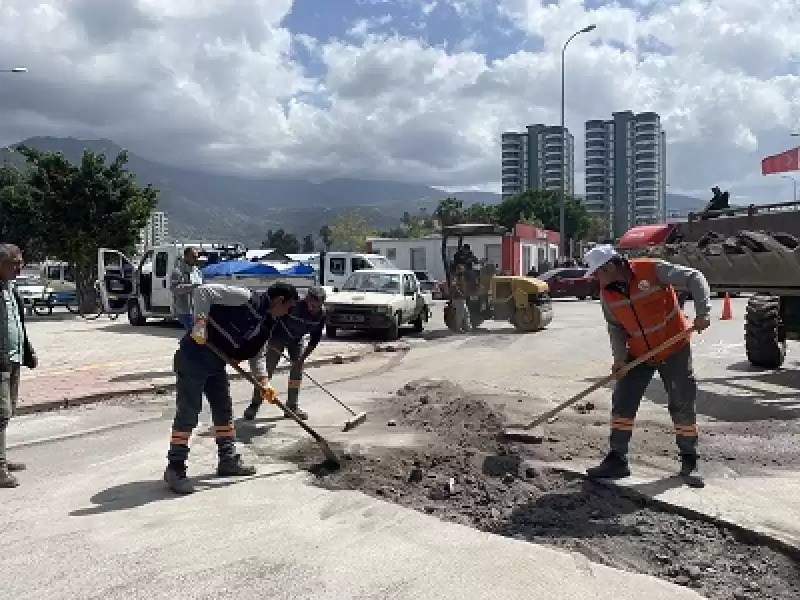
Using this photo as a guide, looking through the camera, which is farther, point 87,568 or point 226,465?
point 226,465

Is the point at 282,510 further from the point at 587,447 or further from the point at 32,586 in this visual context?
the point at 587,447

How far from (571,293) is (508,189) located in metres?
61.9

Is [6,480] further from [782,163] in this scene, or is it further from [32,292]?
[32,292]

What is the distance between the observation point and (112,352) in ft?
47.6

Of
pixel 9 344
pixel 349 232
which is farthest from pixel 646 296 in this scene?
pixel 349 232

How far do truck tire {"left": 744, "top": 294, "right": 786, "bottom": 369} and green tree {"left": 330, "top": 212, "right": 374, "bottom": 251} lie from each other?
6601cm

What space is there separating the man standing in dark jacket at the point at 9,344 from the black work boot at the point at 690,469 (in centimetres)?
485

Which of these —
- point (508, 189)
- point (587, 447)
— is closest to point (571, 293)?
point (587, 447)

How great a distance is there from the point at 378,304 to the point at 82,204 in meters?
13.0

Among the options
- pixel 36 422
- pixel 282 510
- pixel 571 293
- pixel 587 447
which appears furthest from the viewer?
pixel 571 293

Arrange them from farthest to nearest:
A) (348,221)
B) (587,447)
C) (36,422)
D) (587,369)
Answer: (348,221) < (587,369) < (36,422) < (587,447)

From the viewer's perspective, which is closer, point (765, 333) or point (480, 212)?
point (765, 333)

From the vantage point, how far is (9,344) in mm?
5980

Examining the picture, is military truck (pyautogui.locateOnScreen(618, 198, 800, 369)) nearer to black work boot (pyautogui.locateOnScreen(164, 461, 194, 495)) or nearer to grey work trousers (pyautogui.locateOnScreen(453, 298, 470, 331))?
black work boot (pyautogui.locateOnScreen(164, 461, 194, 495))
